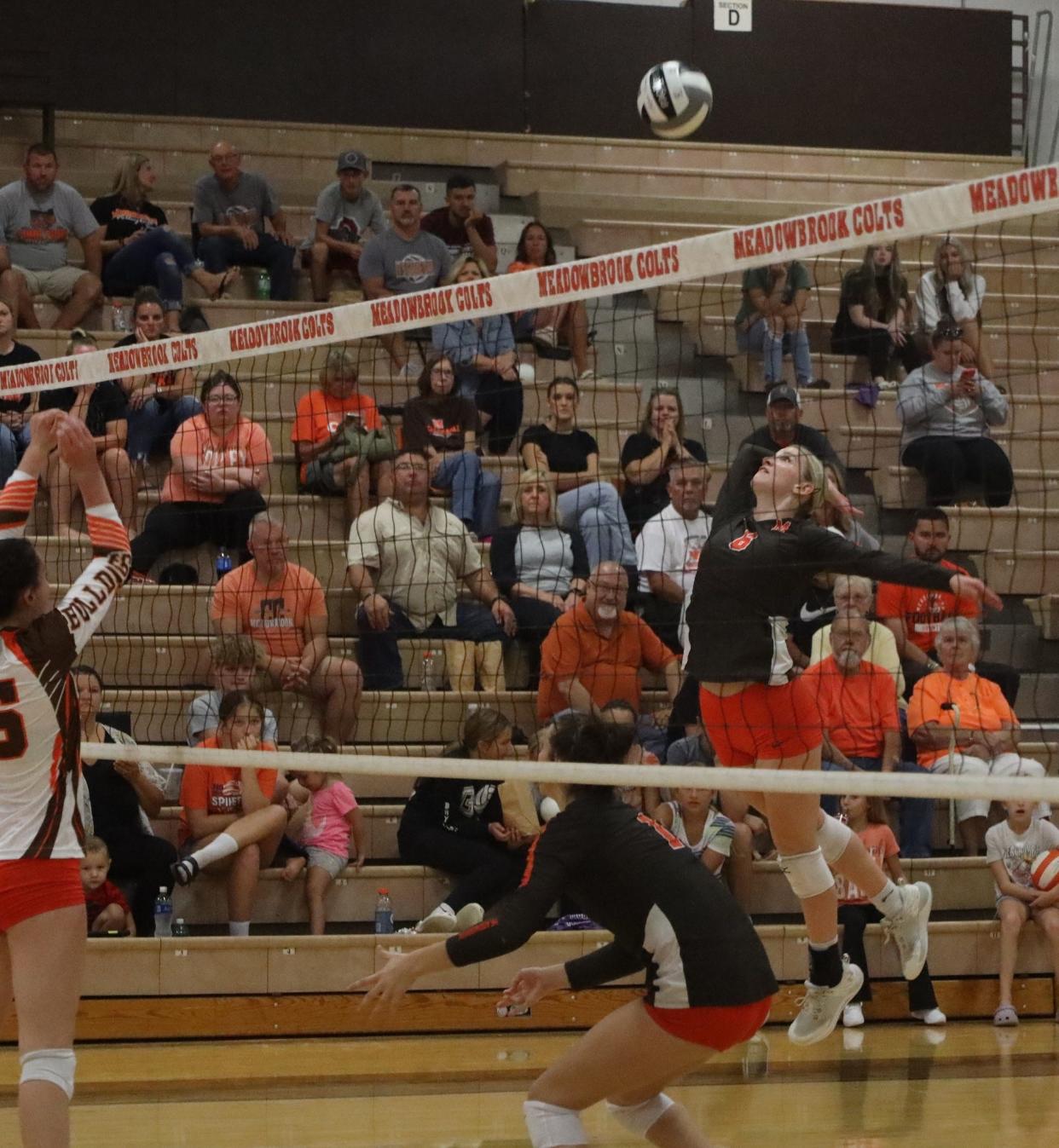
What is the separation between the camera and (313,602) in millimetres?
9258

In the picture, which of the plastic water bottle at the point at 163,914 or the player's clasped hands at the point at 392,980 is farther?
the plastic water bottle at the point at 163,914

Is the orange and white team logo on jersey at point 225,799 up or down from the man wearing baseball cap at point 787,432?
down

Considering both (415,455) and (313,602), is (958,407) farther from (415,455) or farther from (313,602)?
(313,602)

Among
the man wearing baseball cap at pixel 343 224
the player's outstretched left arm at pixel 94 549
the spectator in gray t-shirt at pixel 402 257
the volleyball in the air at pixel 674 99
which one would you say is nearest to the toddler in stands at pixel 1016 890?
the volleyball in the air at pixel 674 99

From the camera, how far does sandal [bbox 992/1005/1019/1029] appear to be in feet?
28.6

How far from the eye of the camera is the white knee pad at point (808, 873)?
5.93 m

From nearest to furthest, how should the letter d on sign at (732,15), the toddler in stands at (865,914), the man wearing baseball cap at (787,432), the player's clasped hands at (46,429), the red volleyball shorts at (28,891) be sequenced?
the red volleyball shorts at (28,891)
the player's clasped hands at (46,429)
the man wearing baseball cap at (787,432)
the toddler in stands at (865,914)
the letter d on sign at (732,15)

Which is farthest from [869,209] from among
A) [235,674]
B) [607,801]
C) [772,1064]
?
[235,674]

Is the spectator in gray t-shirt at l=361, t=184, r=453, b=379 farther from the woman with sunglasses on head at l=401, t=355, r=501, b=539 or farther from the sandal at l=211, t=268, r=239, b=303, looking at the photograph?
the woman with sunglasses on head at l=401, t=355, r=501, b=539

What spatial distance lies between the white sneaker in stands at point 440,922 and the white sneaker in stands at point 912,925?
8.38 feet

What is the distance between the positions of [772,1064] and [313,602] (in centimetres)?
342

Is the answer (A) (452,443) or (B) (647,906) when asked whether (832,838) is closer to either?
(B) (647,906)

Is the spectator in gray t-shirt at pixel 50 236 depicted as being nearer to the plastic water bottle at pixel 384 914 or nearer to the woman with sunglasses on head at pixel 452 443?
the woman with sunglasses on head at pixel 452 443

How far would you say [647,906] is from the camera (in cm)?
486
